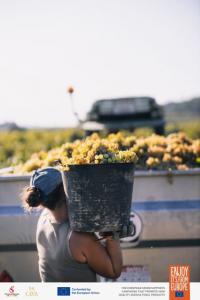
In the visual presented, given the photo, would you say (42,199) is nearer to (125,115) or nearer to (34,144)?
(125,115)

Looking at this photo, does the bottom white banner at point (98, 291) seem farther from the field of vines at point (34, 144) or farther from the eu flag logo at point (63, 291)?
the field of vines at point (34, 144)

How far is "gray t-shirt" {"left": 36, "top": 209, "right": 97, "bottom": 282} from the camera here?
280cm

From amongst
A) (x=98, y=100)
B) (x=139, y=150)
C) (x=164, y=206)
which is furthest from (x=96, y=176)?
(x=98, y=100)

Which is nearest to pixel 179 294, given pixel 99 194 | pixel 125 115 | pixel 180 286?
pixel 180 286

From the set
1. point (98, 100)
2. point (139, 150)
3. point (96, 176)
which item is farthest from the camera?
point (98, 100)

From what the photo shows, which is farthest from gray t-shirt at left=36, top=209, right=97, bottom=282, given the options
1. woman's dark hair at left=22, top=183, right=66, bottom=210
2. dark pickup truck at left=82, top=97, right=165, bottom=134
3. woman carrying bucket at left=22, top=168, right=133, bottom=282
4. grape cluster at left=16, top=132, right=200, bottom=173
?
dark pickup truck at left=82, top=97, right=165, bottom=134

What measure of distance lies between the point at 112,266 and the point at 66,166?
588 mm

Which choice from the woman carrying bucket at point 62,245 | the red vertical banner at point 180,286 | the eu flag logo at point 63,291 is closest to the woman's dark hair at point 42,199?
the woman carrying bucket at point 62,245

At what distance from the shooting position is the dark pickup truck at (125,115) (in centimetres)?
708

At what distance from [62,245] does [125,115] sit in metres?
4.64

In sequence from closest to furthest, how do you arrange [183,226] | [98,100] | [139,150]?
[183,226], [139,150], [98,100]

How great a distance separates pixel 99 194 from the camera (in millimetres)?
2715

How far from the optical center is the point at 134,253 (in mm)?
3633

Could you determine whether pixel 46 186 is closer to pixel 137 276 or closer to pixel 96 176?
pixel 96 176
